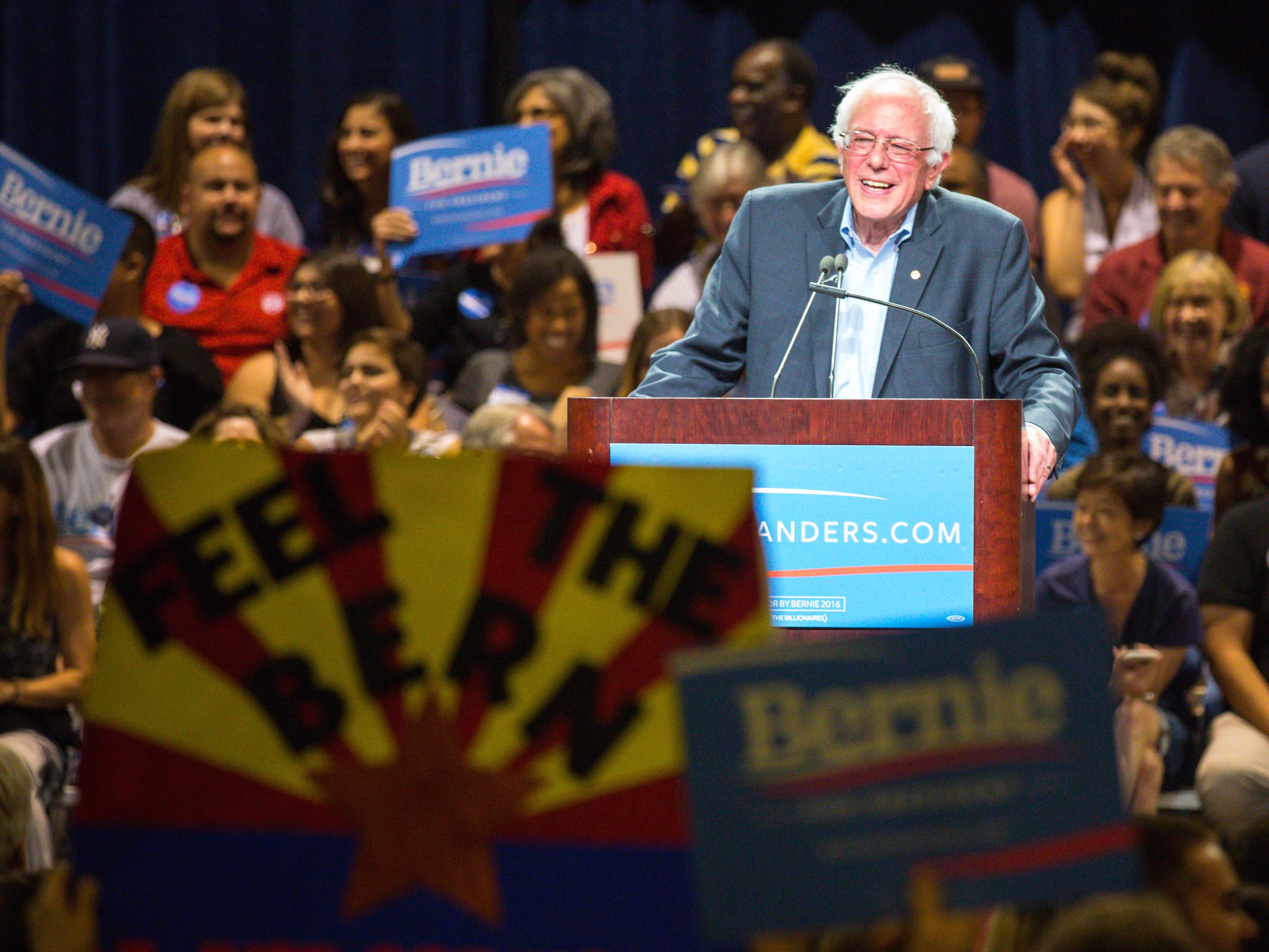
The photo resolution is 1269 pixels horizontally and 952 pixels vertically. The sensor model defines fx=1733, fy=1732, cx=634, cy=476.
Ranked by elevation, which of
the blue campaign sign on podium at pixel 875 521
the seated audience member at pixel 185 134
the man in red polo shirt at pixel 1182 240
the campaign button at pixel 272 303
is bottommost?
the blue campaign sign on podium at pixel 875 521

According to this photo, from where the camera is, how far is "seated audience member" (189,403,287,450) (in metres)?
4.40

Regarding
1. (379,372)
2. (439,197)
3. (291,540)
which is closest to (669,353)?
(291,540)

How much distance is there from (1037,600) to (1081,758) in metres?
2.62

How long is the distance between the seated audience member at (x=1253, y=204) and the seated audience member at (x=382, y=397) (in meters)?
2.90

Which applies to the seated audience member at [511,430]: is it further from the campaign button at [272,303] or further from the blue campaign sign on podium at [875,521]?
the blue campaign sign on podium at [875,521]

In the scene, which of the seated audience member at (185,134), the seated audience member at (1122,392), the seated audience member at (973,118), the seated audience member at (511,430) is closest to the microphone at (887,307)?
the seated audience member at (511,430)

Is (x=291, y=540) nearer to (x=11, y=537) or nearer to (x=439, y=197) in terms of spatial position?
(x=11, y=537)

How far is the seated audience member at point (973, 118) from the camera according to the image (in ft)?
18.8

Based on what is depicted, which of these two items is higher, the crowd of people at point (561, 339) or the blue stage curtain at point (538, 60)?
the blue stage curtain at point (538, 60)

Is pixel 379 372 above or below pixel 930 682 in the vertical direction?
above

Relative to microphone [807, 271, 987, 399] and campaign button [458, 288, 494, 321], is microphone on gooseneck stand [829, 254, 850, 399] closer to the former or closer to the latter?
microphone [807, 271, 987, 399]

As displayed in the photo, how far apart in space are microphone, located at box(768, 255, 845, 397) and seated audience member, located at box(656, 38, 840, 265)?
278cm

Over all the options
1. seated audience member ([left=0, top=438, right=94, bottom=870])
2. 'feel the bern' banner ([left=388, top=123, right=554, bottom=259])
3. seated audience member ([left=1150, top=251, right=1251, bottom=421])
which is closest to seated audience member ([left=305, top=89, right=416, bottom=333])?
'feel the bern' banner ([left=388, top=123, right=554, bottom=259])

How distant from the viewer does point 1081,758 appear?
153 centimetres
